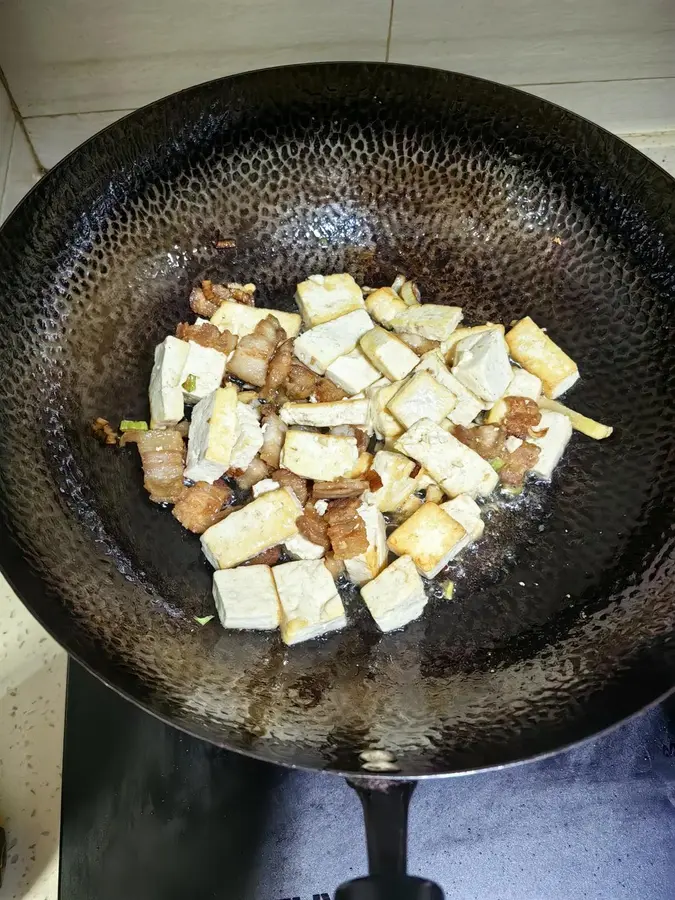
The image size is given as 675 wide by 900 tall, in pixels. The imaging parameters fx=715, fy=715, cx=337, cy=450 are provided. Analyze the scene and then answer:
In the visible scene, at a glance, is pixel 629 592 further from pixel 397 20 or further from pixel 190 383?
pixel 397 20

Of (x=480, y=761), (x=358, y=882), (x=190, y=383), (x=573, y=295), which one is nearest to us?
(x=480, y=761)

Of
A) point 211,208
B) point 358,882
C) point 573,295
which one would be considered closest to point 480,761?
point 358,882

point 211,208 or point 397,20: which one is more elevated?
point 397,20

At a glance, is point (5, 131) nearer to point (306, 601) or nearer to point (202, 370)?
point (202, 370)

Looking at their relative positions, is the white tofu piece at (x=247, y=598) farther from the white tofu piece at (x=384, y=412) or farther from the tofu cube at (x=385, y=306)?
the tofu cube at (x=385, y=306)

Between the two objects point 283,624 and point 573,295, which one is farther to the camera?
point 573,295

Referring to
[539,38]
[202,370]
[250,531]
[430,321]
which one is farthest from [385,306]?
[539,38]

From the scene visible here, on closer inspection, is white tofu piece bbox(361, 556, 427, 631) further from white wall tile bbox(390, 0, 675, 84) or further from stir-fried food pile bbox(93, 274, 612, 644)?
white wall tile bbox(390, 0, 675, 84)

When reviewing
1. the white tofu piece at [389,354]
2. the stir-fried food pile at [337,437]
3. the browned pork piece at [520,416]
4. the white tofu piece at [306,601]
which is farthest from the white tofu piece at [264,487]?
the browned pork piece at [520,416]
